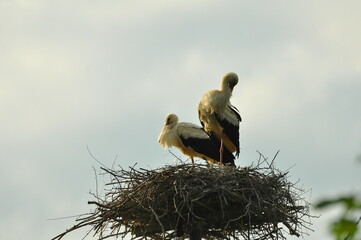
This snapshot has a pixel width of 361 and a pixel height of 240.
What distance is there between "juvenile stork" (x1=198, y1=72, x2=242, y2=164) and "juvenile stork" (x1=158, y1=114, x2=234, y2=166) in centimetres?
11

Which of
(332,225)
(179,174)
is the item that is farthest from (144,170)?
(332,225)

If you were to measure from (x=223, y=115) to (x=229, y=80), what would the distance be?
1.86ft

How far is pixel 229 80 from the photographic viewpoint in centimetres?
952

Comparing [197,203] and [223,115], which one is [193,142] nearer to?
[223,115]

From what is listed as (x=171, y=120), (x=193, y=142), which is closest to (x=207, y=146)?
(x=193, y=142)

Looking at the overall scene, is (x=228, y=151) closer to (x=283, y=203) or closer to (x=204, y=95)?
(x=204, y=95)

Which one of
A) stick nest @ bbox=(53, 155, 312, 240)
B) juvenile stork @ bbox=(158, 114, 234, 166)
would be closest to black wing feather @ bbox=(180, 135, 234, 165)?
juvenile stork @ bbox=(158, 114, 234, 166)

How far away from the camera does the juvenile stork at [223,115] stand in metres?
9.39

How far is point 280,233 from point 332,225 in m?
5.77

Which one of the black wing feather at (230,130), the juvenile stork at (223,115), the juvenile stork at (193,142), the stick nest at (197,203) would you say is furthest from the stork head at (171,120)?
the stick nest at (197,203)

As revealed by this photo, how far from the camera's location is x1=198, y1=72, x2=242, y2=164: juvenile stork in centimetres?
939

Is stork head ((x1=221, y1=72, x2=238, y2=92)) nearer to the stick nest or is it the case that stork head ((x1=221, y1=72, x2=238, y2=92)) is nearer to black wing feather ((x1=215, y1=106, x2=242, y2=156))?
black wing feather ((x1=215, y1=106, x2=242, y2=156))

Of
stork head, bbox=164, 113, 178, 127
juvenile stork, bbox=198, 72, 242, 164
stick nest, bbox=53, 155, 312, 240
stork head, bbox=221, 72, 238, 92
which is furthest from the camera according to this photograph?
stork head, bbox=164, 113, 178, 127

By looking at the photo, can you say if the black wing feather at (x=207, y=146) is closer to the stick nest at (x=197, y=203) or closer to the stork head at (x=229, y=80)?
the stork head at (x=229, y=80)
